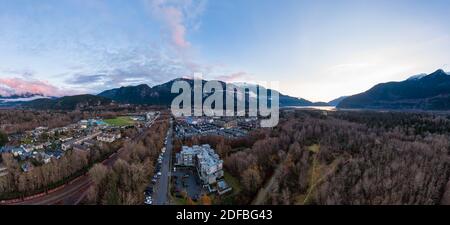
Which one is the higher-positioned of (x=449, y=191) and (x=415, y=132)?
(x=415, y=132)

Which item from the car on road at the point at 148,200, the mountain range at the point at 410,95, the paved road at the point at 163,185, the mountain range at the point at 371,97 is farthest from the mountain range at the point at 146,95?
the car on road at the point at 148,200

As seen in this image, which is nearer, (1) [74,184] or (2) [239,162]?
(1) [74,184]

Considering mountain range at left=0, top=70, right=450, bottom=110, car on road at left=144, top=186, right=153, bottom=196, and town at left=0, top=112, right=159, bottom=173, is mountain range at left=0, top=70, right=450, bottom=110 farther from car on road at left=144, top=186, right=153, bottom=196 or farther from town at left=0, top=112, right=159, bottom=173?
car on road at left=144, top=186, right=153, bottom=196

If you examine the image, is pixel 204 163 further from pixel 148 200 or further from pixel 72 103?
pixel 72 103

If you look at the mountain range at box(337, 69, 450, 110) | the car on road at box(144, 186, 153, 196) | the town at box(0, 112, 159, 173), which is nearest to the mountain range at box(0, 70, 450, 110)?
the mountain range at box(337, 69, 450, 110)

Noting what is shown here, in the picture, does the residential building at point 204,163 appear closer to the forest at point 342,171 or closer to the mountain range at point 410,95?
the forest at point 342,171
